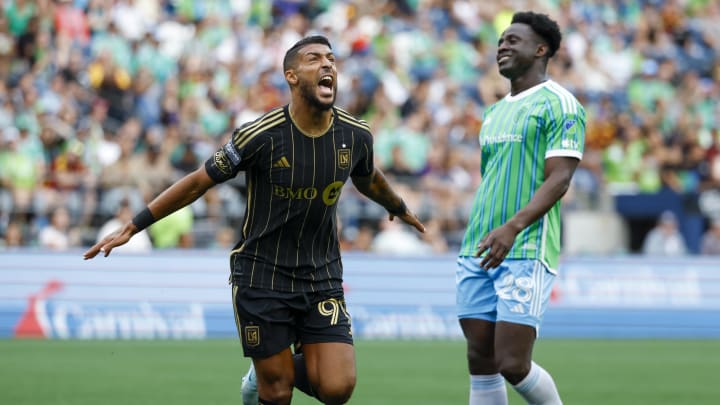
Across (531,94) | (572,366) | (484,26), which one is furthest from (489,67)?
(531,94)

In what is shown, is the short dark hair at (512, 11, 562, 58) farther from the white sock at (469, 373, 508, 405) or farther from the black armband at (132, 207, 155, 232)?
the black armband at (132, 207, 155, 232)

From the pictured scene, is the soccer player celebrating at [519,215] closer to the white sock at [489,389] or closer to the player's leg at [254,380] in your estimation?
the white sock at [489,389]

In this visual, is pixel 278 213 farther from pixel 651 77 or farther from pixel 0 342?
→ pixel 651 77

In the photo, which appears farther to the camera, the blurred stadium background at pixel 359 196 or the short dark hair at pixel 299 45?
the blurred stadium background at pixel 359 196

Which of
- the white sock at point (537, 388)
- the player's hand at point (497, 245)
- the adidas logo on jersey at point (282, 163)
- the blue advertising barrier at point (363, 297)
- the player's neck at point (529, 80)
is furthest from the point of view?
the blue advertising barrier at point (363, 297)

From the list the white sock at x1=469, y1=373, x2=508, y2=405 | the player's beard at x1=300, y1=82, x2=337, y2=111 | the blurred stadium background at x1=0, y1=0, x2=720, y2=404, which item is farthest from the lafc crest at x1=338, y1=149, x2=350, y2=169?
the blurred stadium background at x1=0, y1=0, x2=720, y2=404

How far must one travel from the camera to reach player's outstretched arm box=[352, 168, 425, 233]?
7.32 metres

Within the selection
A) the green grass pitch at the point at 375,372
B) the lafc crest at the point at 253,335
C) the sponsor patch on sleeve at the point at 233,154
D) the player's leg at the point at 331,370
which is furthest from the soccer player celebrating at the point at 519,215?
the green grass pitch at the point at 375,372

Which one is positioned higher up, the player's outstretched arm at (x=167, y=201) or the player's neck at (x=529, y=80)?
the player's neck at (x=529, y=80)

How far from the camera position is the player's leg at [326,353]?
6.75 meters

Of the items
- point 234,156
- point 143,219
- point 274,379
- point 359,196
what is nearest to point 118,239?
point 143,219

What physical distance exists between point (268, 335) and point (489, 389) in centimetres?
136

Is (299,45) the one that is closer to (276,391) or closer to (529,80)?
(529,80)

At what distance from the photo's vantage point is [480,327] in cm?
708
